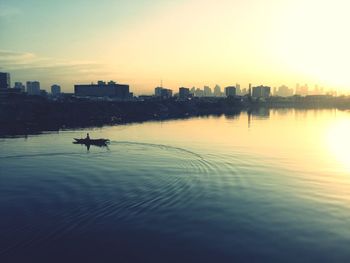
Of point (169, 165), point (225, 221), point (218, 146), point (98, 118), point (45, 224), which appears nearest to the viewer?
point (45, 224)

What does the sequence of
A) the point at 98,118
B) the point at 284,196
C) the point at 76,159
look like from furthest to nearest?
1. the point at 98,118
2. the point at 76,159
3. the point at 284,196

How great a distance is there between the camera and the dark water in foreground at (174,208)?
91.3 feet

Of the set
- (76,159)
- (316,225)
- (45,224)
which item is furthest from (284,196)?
(76,159)

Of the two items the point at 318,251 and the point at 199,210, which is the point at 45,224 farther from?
the point at 318,251

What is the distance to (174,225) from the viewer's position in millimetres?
33000

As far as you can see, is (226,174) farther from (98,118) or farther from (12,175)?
(98,118)

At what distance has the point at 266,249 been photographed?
28188 mm

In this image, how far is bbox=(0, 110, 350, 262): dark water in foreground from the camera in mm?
27828

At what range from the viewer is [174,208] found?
124 ft

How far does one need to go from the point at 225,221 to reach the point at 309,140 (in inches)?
3062

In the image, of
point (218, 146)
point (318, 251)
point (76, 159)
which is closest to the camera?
point (318, 251)

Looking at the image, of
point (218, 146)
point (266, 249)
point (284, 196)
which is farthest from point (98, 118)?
point (266, 249)

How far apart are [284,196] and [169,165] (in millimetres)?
24363

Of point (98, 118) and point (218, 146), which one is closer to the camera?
point (218, 146)
